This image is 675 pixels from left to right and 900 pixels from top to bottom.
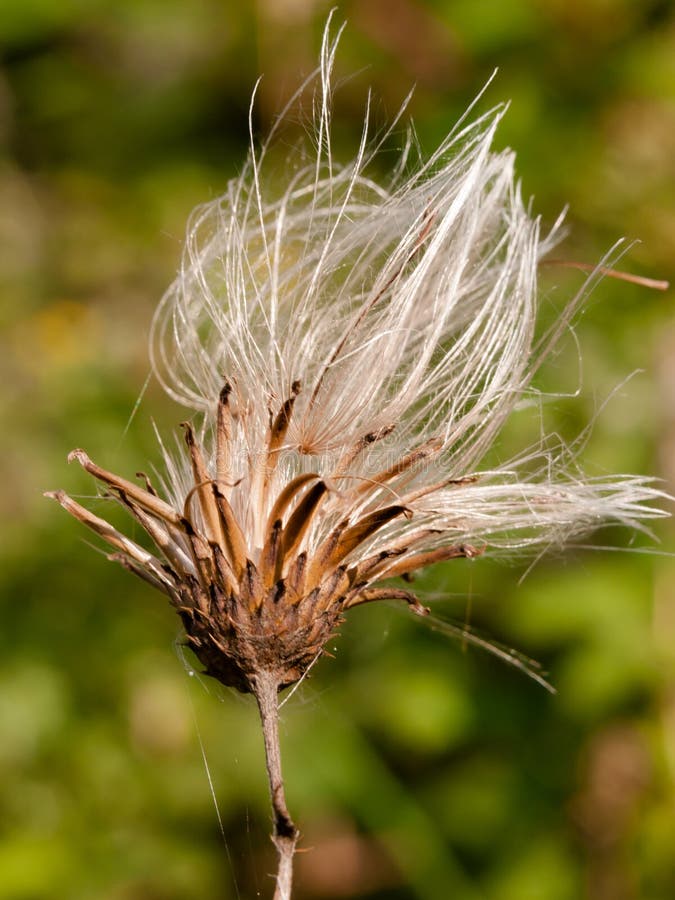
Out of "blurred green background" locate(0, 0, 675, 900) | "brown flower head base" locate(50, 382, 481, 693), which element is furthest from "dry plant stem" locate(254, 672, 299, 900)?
"blurred green background" locate(0, 0, 675, 900)

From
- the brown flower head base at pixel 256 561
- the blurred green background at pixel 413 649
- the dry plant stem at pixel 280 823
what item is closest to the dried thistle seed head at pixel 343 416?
the brown flower head base at pixel 256 561

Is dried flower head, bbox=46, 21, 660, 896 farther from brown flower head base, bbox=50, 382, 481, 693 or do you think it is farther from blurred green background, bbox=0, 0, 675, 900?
blurred green background, bbox=0, 0, 675, 900

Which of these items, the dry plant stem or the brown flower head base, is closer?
the dry plant stem

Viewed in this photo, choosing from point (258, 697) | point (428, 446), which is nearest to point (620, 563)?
point (428, 446)

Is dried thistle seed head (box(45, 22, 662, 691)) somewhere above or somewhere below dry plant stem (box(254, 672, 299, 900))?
above

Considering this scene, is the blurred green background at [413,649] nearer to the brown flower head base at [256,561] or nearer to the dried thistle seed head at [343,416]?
the dried thistle seed head at [343,416]

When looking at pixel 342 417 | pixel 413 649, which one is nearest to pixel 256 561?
pixel 342 417

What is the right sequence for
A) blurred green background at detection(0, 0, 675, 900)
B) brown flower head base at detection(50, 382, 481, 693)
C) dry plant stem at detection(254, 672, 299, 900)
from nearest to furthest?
dry plant stem at detection(254, 672, 299, 900) < brown flower head base at detection(50, 382, 481, 693) < blurred green background at detection(0, 0, 675, 900)
